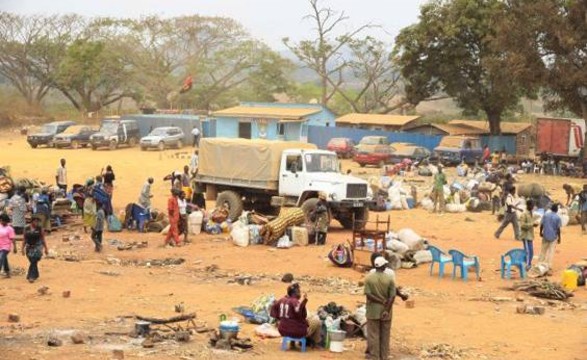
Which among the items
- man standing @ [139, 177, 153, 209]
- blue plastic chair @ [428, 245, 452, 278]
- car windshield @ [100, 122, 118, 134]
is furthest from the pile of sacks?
car windshield @ [100, 122, 118, 134]

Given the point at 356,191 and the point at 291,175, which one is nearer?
the point at 356,191

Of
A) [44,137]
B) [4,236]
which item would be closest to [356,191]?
[4,236]

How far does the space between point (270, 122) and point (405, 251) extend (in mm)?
36435

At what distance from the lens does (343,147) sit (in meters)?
48.8

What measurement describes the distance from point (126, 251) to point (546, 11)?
1098 inches

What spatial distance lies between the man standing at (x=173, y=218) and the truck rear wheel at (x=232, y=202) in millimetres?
3305

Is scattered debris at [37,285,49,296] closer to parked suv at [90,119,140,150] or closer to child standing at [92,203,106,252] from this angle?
child standing at [92,203,106,252]

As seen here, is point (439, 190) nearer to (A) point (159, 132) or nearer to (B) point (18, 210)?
(B) point (18, 210)

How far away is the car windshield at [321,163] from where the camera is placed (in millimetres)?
23266

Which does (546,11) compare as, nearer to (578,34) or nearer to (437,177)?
(578,34)

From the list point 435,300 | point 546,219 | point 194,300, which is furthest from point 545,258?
point 194,300

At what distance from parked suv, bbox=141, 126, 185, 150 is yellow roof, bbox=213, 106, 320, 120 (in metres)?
4.65

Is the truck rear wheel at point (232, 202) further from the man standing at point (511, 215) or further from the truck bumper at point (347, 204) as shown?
the man standing at point (511, 215)

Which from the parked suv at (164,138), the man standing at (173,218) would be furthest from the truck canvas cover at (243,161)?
the parked suv at (164,138)
